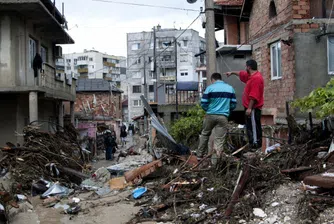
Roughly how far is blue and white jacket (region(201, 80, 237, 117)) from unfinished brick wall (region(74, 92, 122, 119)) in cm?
2846

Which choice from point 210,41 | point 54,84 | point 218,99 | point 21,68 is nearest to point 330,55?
point 210,41

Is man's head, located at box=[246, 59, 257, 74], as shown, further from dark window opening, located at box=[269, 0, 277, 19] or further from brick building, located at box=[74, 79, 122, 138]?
brick building, located at box=[74, 79, 122, 138]

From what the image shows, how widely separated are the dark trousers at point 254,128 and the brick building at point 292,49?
4.41 meters

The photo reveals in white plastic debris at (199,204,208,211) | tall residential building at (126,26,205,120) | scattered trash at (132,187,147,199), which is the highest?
tall residential building at (126,26,205,120)

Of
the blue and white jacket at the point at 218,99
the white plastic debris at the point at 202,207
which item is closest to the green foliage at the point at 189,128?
the blue and white jacket at the point at 218,99

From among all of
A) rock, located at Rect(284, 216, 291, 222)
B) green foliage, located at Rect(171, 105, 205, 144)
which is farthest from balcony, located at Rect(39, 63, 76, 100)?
rock, located at Rect(284, 216, 291, 222)

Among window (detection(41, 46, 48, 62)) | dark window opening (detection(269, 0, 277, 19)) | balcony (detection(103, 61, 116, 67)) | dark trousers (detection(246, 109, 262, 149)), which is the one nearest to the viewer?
dark trousers (detection(246, 109, 262, 149))

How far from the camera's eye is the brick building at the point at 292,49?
35.8 feet

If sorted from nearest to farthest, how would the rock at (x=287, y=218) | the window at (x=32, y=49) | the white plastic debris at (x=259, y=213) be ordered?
the rock at (x=287, y=218)
the white plastic debris at (x=259, y=213)
the window at (x=32, y=49)

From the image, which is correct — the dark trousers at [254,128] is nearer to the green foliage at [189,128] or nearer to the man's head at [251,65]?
the man's head at [251,65]

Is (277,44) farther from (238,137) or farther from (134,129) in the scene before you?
(134,129)

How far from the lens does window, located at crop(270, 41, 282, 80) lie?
40.4 ft

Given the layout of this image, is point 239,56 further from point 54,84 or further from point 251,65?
point 251,65

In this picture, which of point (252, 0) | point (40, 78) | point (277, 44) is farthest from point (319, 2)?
point (40, 78)
